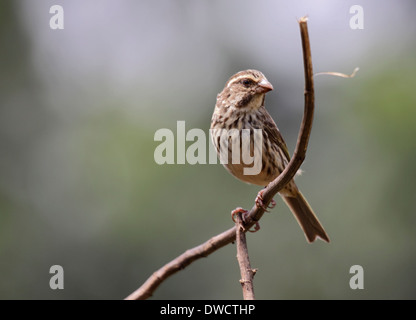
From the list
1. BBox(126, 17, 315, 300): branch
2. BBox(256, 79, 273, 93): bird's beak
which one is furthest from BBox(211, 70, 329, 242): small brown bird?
BBox(126, 17, 315, 300): branch

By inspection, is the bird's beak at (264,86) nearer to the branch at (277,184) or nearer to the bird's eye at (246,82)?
the bird's eye at (246,82)

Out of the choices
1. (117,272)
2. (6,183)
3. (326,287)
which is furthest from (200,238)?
(6,183)

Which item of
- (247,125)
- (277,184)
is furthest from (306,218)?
(277,184)

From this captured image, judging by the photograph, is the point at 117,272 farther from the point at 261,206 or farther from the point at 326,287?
the point at 261,206

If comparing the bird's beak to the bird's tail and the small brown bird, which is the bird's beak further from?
the bird's tail

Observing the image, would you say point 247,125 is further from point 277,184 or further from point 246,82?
point 277,184

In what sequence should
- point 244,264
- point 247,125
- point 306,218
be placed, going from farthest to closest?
1. point 306,218
2. point 247,125
3. point 244,264

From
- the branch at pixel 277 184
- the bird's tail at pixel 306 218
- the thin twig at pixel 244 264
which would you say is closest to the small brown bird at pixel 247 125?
the bird's tail at pixel 306 218
